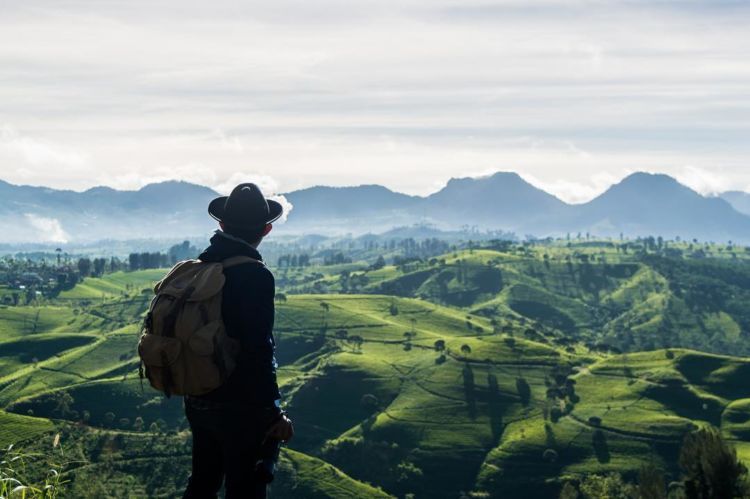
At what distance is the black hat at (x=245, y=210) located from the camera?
10844 millimetres

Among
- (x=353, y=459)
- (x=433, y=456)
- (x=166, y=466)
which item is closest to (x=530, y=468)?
(x=433, y=456)

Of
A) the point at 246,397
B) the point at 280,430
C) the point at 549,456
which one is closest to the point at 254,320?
the point at 246,397

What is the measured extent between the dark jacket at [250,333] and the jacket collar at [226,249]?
16.8 inches

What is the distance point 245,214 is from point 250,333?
1.87m

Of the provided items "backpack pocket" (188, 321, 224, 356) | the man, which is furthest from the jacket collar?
"backpack pocket" (188, 321, 224, 356)

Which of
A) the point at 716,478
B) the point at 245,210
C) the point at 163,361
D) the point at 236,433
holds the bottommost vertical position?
the point at 716,478

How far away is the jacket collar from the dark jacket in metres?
0.43

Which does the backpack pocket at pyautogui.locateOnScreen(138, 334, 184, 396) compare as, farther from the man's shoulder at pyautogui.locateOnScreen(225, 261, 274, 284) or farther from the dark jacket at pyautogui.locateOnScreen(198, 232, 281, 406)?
the man's shoulder at pyautogui.locateOnScreen(225, 261, 274, 284)

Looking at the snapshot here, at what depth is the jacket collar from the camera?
413 inches

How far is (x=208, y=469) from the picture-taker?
416 inches

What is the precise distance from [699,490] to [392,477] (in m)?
80.4

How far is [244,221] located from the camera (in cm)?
1084

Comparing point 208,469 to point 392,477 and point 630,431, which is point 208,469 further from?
point 630,431

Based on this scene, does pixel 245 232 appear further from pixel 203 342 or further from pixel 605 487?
pixel 605 487
